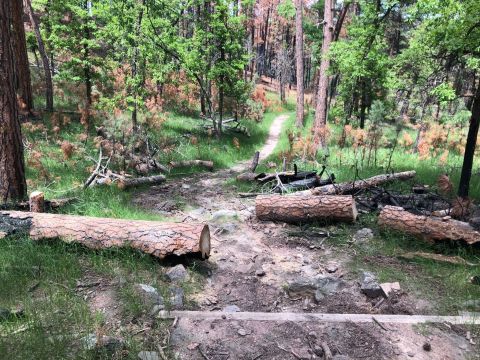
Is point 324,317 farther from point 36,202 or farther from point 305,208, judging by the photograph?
point 36,202

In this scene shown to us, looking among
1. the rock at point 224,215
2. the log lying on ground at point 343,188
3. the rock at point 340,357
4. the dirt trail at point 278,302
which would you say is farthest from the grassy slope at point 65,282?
the log lying on ground at point 343,188

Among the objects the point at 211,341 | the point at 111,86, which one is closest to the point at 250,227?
the point at 211,341

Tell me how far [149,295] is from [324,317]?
6.45 ft

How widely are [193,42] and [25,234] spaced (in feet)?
31.8

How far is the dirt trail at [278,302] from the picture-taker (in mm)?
3520

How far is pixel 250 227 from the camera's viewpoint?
22.2 feet

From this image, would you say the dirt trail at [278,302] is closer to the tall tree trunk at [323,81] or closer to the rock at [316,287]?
the rock at [316,287]

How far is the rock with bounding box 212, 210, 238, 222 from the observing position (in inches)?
276

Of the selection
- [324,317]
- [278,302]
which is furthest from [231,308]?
[324,317]

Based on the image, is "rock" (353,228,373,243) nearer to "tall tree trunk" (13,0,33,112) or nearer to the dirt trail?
the dirt trail

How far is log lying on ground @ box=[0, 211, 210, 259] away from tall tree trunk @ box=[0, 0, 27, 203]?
1224mm

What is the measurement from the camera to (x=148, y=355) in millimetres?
3227

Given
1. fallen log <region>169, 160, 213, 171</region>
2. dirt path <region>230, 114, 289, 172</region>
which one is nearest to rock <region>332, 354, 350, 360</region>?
fallen log <region>169, 160, 213, 171</region>

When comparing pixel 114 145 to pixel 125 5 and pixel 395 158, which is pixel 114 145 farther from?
pixel 395 158
